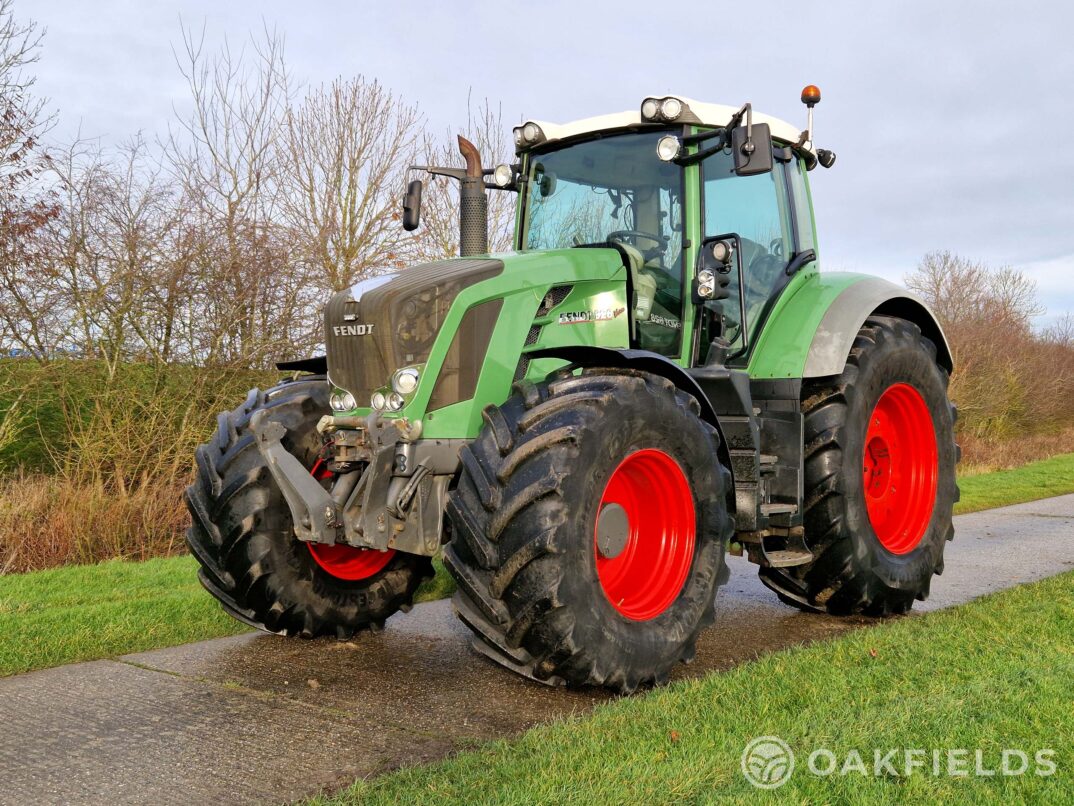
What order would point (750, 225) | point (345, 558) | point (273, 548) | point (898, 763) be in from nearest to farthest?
point (898, 763) → point (273, 548) → point (345, 558) → point (750, 225)

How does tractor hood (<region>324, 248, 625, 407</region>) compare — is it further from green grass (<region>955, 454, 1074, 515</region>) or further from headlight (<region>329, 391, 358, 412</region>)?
green grass (<region>955, 454, 1074, 515</region>)

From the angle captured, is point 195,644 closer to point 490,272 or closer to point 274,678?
point 274,678

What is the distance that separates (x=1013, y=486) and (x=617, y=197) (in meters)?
10.5

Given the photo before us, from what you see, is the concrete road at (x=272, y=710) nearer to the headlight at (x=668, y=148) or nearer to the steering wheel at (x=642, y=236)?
the steering wheel at (x=642, y=236)

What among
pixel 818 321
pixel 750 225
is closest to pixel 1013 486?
pixel 818 321

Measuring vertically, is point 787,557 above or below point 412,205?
below

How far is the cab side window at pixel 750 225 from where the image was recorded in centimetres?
542

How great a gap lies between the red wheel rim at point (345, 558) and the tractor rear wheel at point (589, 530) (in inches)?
46.0

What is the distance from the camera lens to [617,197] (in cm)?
537

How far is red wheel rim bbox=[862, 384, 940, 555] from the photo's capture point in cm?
601

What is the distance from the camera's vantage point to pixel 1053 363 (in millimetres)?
27297

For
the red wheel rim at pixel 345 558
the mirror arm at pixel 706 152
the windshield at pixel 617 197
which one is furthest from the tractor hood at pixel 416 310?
the mirror arm at pixel 706 152

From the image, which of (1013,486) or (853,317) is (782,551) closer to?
(853,317)

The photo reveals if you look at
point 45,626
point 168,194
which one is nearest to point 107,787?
point 45,626
